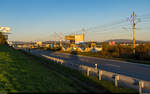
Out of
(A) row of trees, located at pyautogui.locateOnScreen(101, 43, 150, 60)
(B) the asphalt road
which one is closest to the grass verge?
(B) the asphalt road

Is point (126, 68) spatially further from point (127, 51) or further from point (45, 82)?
point (127, 51)

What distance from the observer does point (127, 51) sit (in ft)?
101

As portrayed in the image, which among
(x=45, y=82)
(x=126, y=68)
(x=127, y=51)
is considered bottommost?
(x=126, y=68)

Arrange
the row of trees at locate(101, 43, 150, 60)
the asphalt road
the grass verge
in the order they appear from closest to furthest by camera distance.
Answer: the grass verge, the asphalt road, the row of trees at locate(101, 43, 150, 60)

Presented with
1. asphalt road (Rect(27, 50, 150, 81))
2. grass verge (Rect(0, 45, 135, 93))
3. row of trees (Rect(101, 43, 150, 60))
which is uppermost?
row of trees (Rect(101, 43, 150, 60))

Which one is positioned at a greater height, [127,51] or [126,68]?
[127,51]

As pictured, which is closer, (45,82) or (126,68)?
(45,82)

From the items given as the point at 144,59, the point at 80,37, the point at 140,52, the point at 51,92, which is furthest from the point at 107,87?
the point at 80,37

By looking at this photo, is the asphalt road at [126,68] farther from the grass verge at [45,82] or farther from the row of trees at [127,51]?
the row of trees at [127,51]

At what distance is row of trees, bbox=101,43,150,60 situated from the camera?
2582 cm

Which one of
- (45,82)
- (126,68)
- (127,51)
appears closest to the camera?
(45,82)

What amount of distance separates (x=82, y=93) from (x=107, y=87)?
76.9 inches

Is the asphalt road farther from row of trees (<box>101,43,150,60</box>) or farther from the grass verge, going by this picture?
row of trees (<box>101,43,150,60</box>)

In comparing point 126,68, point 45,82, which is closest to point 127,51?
point 126,68
